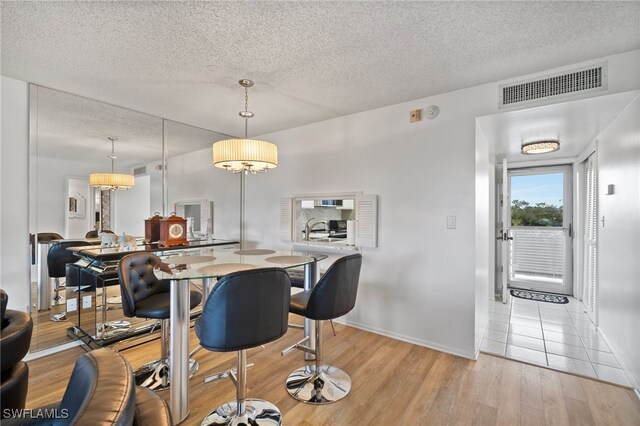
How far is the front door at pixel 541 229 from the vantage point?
14.6ft

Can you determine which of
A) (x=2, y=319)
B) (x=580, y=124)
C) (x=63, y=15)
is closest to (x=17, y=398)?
(x=2, y=319)

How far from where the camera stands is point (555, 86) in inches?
87.7

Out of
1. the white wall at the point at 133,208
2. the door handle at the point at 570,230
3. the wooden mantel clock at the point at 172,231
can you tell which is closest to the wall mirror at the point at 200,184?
the white wall at the point at 133,208

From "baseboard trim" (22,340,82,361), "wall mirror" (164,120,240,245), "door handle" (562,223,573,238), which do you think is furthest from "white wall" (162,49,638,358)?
"door handle" (562,223,573,238)

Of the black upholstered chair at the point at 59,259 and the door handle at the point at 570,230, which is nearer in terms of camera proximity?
the black upholstered chair at the point at 59,259

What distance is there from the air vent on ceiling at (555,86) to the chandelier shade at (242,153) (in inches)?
80.0

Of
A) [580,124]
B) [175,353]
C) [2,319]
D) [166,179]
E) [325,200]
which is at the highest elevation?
[580,124]

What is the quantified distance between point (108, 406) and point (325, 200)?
323 cm

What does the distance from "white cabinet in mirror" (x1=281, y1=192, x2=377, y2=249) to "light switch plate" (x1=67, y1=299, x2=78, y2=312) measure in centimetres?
224

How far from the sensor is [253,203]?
425 centimetres

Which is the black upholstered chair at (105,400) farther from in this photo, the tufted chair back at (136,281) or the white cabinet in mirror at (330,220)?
the white cabinet in mirror at (330,220)

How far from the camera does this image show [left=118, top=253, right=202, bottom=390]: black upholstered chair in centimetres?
201

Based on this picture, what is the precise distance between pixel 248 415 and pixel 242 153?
1802 millimetres

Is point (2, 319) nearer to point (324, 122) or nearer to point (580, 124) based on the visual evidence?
point (324, 122)
